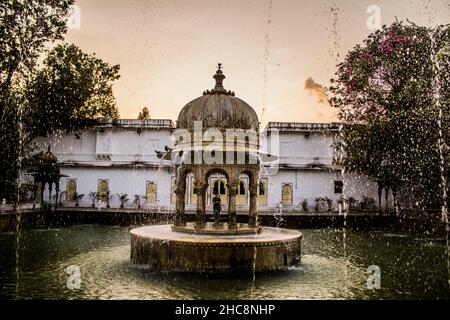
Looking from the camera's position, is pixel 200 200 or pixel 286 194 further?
pixel 286 194

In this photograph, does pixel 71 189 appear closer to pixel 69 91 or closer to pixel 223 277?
pixel 69 91

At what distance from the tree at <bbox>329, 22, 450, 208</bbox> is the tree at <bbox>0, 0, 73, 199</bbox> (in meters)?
16.4

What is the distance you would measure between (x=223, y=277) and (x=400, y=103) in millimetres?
14513

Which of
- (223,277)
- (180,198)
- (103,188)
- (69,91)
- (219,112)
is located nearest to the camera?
(223,277)

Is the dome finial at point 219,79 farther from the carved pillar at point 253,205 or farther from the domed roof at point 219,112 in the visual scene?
the carved pillar at point 253,205

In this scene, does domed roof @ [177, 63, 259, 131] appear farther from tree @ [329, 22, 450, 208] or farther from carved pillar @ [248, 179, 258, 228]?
tree @ [329, 22, 450, 208]

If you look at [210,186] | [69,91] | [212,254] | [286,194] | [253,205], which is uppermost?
[69,91]

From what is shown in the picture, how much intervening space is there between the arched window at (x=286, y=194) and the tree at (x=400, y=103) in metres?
6.58

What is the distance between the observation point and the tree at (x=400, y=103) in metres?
18.9

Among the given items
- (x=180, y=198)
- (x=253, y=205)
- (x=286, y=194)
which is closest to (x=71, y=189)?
(x=286, y=194)

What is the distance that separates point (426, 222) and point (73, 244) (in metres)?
16.6

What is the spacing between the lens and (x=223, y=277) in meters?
10.7
